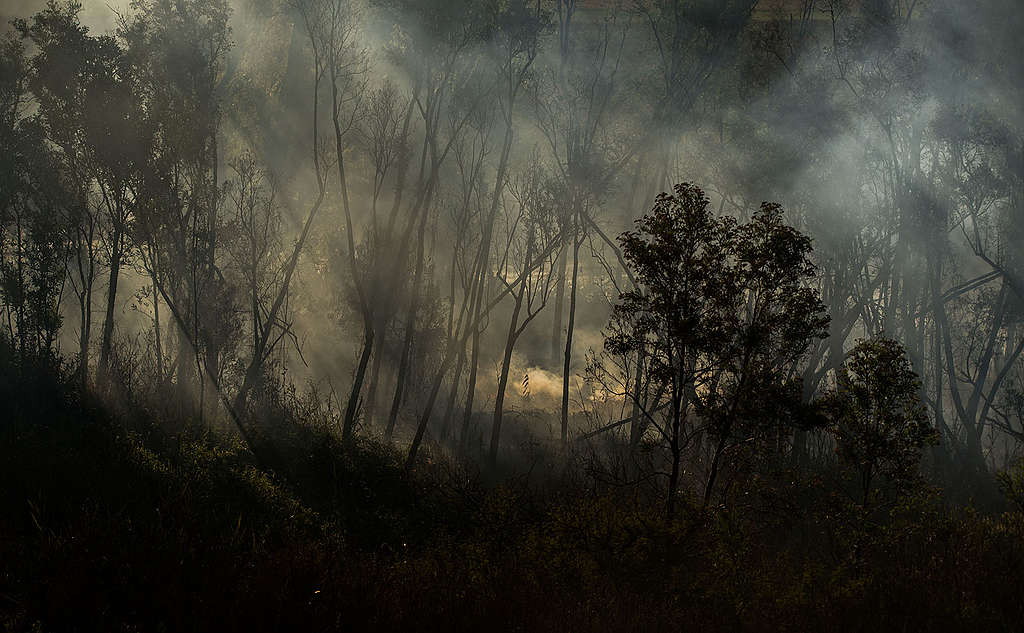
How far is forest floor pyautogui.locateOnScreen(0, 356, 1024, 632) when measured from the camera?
37.0 feet

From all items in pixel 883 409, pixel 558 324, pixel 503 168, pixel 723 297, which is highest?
pixel 503 168

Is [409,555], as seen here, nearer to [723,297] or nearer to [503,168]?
[723,297]

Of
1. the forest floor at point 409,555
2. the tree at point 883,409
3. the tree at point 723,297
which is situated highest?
the tree at point 723,297

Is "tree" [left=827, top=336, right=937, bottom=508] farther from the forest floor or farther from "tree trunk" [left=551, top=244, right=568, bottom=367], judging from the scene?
"tree trunk" [left=551, top=244, right=568, bottom=367]

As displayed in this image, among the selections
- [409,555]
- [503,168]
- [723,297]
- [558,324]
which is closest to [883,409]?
[723,297]

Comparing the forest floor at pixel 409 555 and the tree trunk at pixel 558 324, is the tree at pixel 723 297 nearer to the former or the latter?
the forest floor at pixel 409 555

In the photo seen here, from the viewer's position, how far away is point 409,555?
56.4 feet

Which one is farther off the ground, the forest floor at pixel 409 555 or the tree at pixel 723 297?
the tree at pixel 723 297

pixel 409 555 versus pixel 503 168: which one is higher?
pixel 503 168

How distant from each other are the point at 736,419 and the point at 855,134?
2076cm

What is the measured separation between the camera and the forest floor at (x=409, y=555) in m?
11.3

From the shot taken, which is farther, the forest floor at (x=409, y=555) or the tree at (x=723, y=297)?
the tree at (x=723, y=297)

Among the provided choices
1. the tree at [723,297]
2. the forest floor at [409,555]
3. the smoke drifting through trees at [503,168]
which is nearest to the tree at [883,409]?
the forest floor at [409,555]

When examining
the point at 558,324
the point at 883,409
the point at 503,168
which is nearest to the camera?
the point at 883,409
